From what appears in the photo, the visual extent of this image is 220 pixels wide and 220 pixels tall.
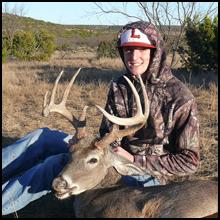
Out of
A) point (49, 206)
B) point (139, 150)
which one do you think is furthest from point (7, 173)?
point (139, 150)

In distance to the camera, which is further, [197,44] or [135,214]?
[197,44]

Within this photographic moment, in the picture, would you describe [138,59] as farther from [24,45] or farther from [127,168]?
[24,45]

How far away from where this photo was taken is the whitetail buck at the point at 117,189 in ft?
11.5

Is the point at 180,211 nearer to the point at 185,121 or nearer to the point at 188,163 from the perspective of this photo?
the point at 188,163

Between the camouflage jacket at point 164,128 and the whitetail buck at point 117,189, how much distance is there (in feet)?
0.77

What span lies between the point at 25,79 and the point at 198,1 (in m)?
5.30

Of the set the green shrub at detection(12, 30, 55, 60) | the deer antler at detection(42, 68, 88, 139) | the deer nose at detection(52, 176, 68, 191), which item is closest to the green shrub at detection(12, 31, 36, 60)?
the green shrub at detection(12, 30, 55, 60)

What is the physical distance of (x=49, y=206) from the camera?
4.94 metres

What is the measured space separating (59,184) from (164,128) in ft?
3.57

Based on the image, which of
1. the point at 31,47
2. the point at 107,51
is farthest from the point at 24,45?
the point at 107,51

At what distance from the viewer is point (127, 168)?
405 centimetres

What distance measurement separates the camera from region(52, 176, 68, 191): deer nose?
3.74 m

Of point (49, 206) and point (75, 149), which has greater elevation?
point (75, 149)

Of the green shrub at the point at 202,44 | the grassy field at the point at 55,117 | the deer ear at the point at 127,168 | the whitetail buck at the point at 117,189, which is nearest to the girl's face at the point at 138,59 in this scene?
the whitetail buck at the point at 117,189
